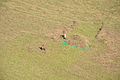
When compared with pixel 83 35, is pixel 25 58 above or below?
below

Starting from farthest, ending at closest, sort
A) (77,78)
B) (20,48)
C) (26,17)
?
1. (26,17)
2. (20,48)
3. (77,78)

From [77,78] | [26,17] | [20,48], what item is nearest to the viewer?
[77,78]

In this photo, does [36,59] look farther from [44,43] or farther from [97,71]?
[97,71]

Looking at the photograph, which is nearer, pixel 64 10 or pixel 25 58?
pixel 25 58

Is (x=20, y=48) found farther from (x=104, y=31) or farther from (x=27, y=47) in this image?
(x=104, y=31)

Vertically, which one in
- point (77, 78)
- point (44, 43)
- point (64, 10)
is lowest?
point (77, 78)

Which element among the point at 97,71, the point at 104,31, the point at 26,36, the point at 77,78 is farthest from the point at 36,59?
the point at 104,31

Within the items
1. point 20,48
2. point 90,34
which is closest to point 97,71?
point 90,34
